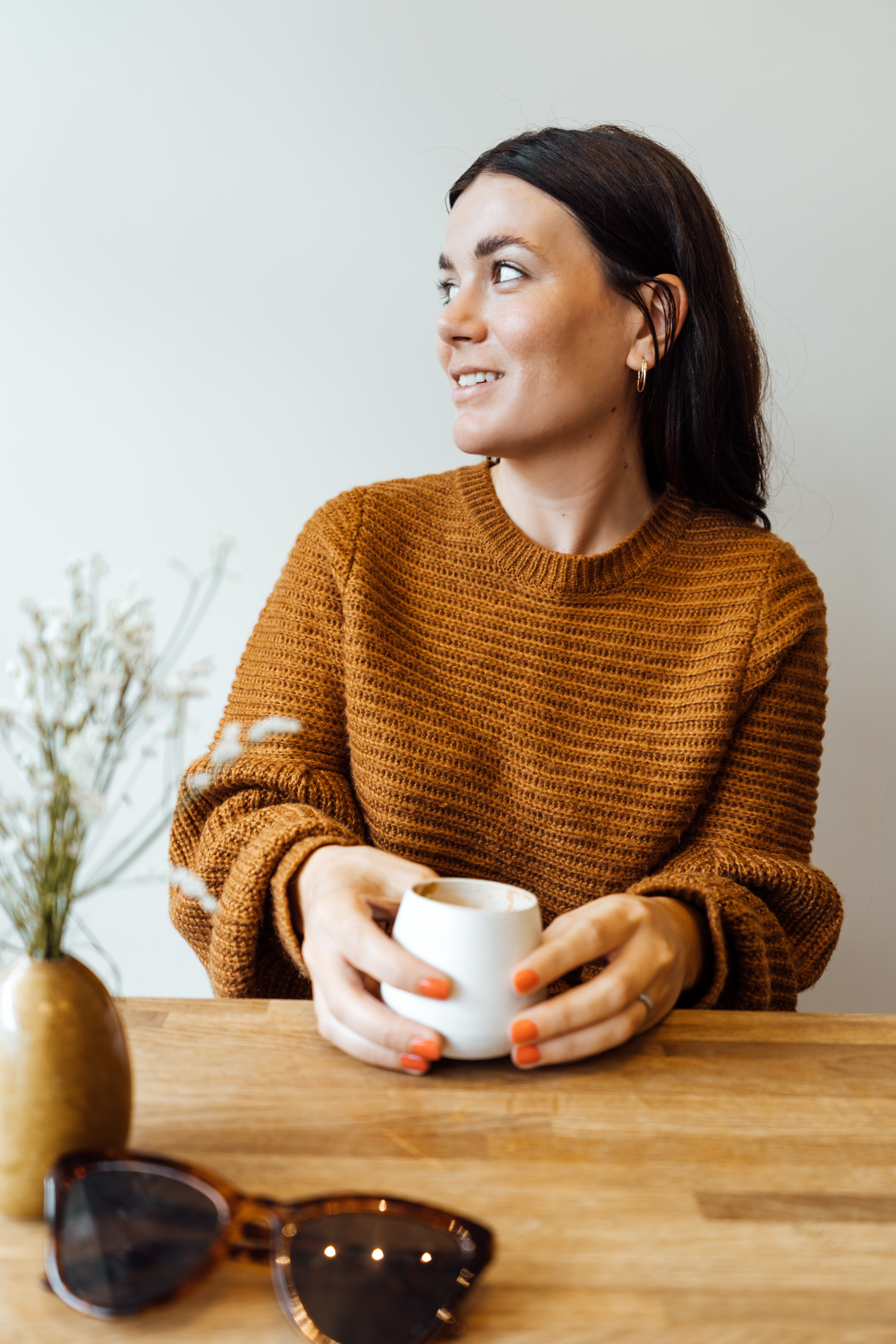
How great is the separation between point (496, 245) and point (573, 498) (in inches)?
12.0

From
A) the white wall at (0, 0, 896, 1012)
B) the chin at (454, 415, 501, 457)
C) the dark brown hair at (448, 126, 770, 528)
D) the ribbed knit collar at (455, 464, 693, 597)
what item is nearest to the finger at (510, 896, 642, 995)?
the ribbed knit collar at (455, 464, 693, 597)

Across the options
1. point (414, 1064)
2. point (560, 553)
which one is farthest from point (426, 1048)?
point (560, 553)

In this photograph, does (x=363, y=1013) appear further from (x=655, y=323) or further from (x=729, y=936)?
(x=655, y=323)

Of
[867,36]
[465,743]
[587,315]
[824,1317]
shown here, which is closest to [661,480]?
[587,315]

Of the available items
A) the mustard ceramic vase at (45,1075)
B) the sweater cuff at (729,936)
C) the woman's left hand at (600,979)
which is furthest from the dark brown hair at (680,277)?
the mustard ceramic vase at (45,1075)

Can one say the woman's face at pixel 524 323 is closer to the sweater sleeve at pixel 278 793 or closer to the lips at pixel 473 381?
the lips at pixel 473 381

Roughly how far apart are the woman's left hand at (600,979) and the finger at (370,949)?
6 cm

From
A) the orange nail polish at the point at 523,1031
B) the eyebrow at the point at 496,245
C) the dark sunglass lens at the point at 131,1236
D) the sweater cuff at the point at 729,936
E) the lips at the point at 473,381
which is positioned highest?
the eyebrow at the point at 496,245

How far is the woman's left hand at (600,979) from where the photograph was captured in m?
0.65

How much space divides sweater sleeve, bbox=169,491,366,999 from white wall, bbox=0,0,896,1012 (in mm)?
377

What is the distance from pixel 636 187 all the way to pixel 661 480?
1.15 ft

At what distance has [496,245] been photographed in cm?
114

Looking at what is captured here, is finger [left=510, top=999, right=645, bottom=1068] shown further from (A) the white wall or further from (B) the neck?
(A) the white wall

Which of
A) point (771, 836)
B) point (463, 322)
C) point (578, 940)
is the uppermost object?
point (463, 322)
